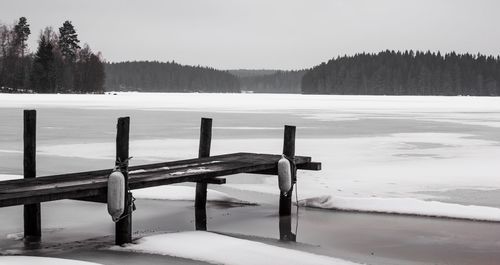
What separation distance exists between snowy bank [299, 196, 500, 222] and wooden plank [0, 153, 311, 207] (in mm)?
956

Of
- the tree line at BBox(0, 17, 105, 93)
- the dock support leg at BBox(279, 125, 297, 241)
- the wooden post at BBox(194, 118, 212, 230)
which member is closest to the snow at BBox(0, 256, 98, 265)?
the wooden post at BBox(194, 118, 212, 230)

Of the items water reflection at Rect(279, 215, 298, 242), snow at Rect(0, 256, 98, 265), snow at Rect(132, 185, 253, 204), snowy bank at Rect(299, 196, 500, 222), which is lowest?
water reflection at Rect(279, 215, 298, 242)

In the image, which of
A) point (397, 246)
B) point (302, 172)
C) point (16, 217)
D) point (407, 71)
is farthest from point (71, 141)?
point (407, 71)

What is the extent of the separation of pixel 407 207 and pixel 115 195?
5.16 m

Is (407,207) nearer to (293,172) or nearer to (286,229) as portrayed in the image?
(293,172)

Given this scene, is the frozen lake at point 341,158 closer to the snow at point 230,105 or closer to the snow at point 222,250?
the snow at point 222,250

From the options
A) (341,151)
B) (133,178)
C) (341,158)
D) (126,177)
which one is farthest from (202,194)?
(341,151)

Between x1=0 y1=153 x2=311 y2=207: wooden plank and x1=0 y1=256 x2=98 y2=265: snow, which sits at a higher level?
x1=0 y1=153 x2=311 y2=207: wooden plank

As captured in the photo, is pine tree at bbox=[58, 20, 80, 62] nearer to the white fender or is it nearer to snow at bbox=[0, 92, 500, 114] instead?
snow at bbox=[0, 92, 500, 114]

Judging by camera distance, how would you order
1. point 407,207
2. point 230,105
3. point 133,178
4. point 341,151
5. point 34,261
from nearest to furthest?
point 34,261
point 133,178
point 407,207
point 341,151
point 230,105

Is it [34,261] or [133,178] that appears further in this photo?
[133,178]

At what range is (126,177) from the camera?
8.38 m

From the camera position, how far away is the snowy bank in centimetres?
1031

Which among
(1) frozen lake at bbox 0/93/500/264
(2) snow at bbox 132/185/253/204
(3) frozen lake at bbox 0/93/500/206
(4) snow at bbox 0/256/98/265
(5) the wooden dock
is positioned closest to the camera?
(4) snow at bbox 0/256/98/265
